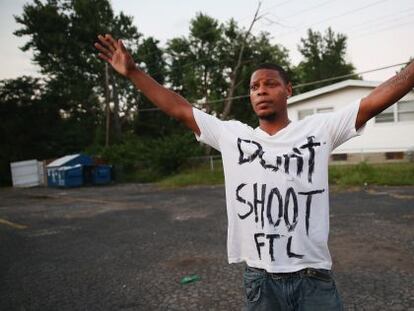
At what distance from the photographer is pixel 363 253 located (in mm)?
5066

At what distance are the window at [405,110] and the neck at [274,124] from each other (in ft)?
56.3

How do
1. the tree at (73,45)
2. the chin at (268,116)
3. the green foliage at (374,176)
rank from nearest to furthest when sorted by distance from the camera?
1. the chin at (268,116)
2. the green foliage at (374,176)
3. the tree at (73,45)

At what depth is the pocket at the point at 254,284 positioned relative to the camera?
1892 millimetres

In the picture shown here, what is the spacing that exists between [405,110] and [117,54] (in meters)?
17.6

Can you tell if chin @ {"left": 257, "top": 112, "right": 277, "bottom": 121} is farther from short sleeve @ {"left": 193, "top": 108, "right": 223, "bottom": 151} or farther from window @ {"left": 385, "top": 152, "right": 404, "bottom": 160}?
window @ {"left": 385, "top": 152, "right": 404, "bottom": 160}

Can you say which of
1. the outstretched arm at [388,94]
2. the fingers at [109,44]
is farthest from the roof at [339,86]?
the fingers at [109,44]

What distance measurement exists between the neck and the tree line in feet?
93.4

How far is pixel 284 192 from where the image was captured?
1869 millimetres

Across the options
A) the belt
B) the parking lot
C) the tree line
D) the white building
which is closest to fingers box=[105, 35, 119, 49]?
the belt

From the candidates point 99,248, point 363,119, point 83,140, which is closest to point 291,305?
point 363,119

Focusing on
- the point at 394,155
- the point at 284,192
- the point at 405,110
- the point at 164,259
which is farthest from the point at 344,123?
the point at 394,155

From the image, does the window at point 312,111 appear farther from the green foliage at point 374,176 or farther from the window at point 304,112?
the green foliage at point 374,176

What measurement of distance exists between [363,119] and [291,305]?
1022 mm

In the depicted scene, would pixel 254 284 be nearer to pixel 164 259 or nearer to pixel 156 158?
pixel 164 259
